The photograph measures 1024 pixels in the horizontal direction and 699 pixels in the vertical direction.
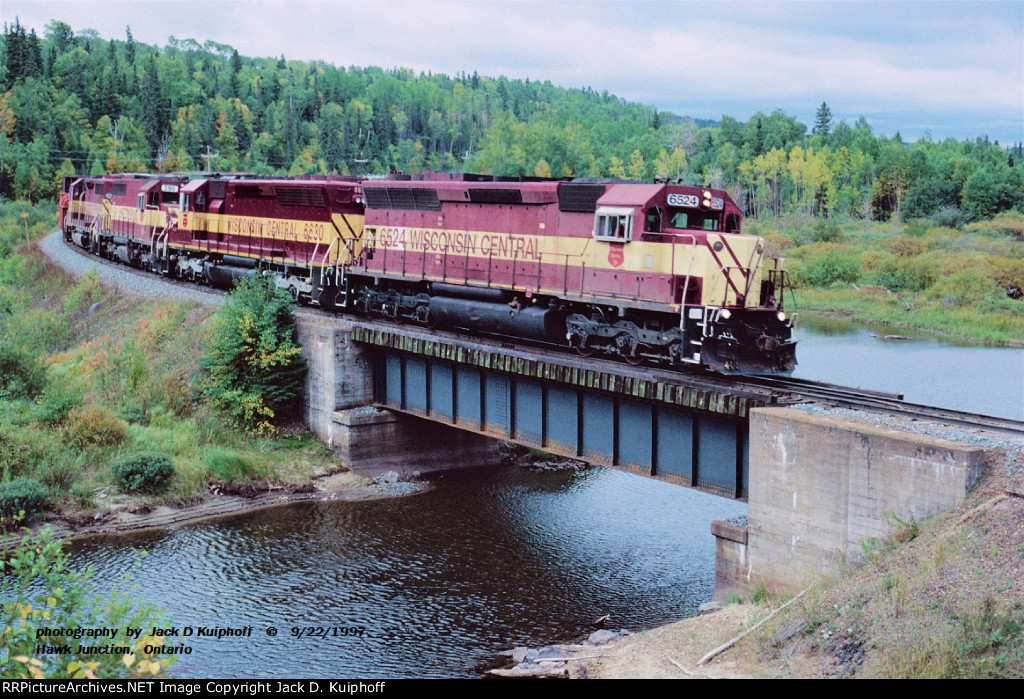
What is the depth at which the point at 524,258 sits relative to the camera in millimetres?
21656

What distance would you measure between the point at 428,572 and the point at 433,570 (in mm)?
Result: 138

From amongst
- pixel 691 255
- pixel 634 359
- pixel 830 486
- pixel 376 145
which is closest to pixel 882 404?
pixel 830 486

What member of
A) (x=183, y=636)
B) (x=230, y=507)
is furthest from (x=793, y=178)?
(x=183, y=636)

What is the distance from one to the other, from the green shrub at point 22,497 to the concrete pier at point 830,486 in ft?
45.5

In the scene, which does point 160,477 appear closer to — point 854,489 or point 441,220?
point 441,220

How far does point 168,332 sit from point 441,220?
10.6 m

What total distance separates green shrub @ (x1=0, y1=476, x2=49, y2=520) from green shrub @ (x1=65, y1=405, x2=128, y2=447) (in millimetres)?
2271

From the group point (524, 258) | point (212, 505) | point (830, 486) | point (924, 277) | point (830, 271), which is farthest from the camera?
point (830, 271)

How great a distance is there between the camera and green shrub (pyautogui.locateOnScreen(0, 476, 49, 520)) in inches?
797

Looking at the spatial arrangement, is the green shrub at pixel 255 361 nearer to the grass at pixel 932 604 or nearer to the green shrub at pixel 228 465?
the green shrub at pixel 228 465

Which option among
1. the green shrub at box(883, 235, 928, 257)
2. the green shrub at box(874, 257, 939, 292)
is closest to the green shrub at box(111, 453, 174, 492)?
the green shrub at box(874, 257, 939, 292)

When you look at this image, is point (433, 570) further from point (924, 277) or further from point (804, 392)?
point (924, 277)

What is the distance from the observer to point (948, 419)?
1464 centimetres

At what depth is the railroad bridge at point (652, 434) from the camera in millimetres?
13234
